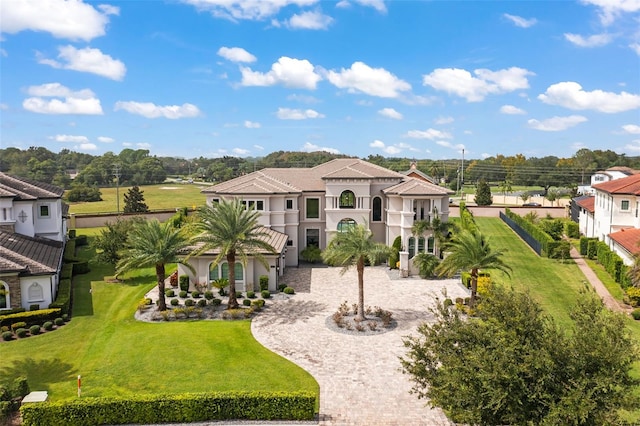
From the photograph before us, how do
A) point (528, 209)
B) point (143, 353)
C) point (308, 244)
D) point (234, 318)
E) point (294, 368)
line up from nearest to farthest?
point (294, 368)
point (143, 353)
point (234, 318)
point (308, 244)
point (528, 209)

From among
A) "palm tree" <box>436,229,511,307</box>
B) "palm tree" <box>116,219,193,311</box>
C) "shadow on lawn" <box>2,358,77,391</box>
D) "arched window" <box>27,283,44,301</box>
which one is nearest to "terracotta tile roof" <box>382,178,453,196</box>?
"palm tree" <box>436,229,511,307</box>

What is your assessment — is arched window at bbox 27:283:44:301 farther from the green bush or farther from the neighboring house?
the green bush

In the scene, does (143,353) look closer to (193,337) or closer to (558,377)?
(193,337)

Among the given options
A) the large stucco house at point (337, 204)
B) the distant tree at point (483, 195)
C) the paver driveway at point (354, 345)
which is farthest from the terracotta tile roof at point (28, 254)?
the distant tree at point (483, 195)

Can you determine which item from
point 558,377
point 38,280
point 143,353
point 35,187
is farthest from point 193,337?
point 35,187

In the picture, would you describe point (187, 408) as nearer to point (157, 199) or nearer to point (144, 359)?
point (144, 359)
